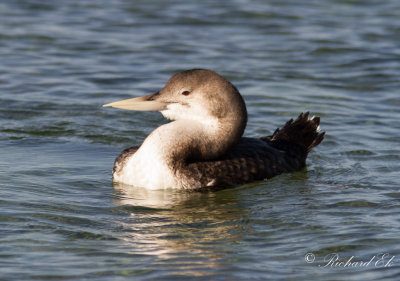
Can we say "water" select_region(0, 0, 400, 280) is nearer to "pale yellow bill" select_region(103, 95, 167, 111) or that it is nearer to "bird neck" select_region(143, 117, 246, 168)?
"bird neck" select_region(143, 117, 246, 168)

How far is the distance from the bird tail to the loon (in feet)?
3.34

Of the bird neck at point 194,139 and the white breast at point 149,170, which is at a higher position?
the bird neck at point 194,139

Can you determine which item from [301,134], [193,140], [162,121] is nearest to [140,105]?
[193,140]

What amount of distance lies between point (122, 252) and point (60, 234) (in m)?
0.64

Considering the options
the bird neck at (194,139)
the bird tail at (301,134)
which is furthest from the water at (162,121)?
the bird neck at (194,139)

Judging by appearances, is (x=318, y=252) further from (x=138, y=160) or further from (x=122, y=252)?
(x=138, y=160)

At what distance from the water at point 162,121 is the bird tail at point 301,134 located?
257mm

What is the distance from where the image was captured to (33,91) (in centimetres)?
1147

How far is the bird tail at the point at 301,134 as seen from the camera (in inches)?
349

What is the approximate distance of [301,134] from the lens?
29.5 feet

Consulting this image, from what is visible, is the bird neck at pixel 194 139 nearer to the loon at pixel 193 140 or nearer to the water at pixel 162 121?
the loon at pixel 193 140

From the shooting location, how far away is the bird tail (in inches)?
349

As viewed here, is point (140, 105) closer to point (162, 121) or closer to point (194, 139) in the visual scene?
point (194, 139)

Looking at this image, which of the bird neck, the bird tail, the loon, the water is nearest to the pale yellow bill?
the loon
